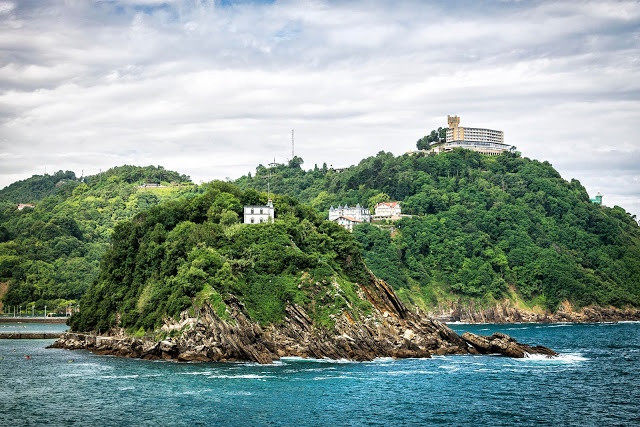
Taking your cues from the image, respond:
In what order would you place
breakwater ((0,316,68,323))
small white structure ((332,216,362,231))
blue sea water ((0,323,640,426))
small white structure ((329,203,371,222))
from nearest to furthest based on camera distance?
blue sea water ((0,323,640,426))
breakwater ((0,316,68,323))
small white structure ((332,216,362,231))
small white structure ((329,203,371,222))

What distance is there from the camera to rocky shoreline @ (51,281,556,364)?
7350 centimetres

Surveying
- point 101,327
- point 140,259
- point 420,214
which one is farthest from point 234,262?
point 420,214

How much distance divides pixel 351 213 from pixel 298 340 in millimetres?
112266

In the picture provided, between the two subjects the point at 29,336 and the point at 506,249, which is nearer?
the point at 29,336

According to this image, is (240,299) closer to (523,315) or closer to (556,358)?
(556,358)

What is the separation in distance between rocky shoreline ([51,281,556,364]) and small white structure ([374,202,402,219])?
100.0 meters

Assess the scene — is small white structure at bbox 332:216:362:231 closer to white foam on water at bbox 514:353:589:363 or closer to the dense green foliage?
the dense green foliage

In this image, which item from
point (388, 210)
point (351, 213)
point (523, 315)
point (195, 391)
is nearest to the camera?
point (195, 391)

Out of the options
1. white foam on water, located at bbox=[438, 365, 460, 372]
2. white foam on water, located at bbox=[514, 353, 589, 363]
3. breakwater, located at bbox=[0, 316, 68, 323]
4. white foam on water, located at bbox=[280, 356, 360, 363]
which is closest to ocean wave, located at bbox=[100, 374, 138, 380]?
white foam on water, located at bbox=[280, 356, 360, 363]

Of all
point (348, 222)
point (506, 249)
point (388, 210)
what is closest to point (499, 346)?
point (506, 249)

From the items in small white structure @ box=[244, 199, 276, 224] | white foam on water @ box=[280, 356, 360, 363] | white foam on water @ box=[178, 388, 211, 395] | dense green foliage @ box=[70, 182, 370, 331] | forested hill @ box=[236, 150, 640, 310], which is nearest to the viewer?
white foam on water @ box=[178, 388, 211, 395]

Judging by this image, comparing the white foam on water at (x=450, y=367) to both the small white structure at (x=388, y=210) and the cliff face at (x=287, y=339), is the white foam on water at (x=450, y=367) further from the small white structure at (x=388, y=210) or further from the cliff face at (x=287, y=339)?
the small white structure at (x=388, y=210)

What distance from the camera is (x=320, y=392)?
189 feet

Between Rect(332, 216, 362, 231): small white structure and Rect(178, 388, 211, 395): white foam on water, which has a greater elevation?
Rect(332, 216, 362, 231): small white structure
